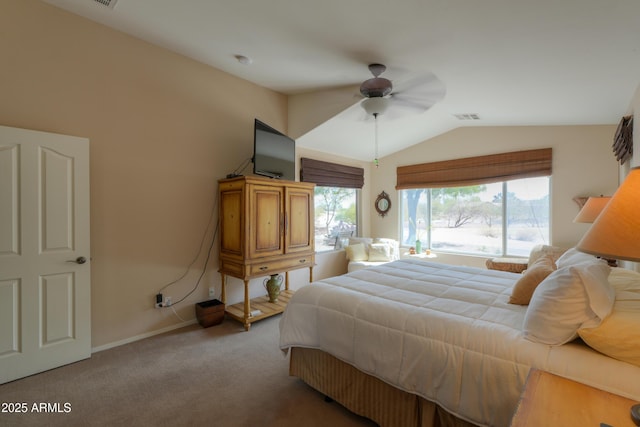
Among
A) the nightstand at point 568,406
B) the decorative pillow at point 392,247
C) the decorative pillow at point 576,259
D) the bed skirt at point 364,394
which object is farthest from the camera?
the decorative pillow at point 392,247

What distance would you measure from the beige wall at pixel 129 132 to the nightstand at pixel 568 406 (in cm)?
324

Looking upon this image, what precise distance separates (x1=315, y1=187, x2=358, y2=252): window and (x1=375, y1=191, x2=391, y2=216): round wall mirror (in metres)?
0.48

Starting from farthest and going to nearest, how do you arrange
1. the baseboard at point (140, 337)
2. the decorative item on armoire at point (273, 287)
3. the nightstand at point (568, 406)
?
the decorative item on armoire at point (273, 287) → the baseboard at point (140, 337) → the nightstand at point (568, 406)

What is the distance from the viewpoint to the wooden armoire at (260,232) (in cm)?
317

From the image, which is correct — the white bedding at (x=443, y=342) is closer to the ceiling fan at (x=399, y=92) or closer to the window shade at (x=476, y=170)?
the ceiling fan at (x=399, y=92)

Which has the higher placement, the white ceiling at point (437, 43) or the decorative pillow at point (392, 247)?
the white ceiling at point (437, 43)

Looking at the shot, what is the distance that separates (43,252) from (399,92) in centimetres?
342

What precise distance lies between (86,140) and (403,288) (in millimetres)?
3018

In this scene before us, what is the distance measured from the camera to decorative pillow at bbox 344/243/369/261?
5.07m

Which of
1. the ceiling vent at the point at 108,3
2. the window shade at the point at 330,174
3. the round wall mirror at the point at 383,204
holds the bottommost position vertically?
the round wall mirror at the point at 383,204

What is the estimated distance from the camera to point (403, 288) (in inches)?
88.0

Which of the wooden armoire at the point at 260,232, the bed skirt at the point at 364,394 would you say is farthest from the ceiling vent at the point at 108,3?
the bed skirt at the point at 364,394

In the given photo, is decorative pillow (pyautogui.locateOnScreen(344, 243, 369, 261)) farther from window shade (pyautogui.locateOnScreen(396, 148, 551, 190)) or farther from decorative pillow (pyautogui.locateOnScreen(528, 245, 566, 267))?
decorative pillow (pyautogui.locateOnScreen(528, 245, 566, 267))

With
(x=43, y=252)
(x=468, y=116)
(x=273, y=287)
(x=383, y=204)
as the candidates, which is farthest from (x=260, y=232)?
(x=468, y=116)
